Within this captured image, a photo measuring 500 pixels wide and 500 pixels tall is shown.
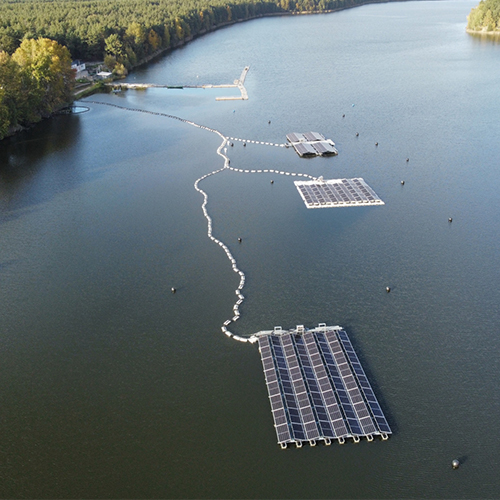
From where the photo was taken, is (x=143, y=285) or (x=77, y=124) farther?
(x=77, y=124)

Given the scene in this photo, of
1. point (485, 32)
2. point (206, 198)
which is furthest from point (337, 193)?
point (485, 32)

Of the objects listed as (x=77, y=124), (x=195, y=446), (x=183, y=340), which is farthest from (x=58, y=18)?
(x=195, y=446)

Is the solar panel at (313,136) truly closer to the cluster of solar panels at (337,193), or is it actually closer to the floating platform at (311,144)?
the floating platform at (311,144)

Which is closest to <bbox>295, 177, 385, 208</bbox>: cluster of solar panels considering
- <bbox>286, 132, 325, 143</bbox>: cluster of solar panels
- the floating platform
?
the floating platform

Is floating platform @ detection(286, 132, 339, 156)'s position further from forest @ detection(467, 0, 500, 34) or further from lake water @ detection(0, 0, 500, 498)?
forest @ detection(467, 0, 500, 34)

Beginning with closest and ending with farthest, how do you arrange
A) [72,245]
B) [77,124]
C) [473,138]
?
[72,245] < [473,138] < [77,124]

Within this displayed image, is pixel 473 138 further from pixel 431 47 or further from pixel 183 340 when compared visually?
pixel 431 47
